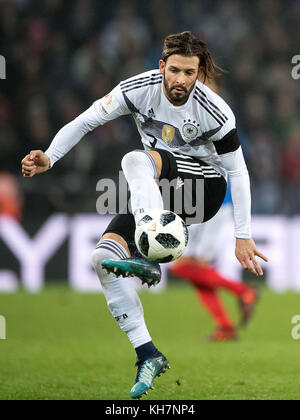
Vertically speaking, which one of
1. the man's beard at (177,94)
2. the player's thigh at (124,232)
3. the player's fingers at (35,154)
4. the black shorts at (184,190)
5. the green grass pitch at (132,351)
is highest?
the man's beard at (177,94)

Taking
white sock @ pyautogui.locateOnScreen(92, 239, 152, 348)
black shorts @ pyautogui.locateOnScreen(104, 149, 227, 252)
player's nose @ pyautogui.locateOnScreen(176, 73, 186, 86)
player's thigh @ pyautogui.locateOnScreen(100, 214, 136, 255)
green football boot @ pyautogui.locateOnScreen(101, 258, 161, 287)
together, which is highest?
player's nose @ pyautogui.locateOnScreen(176, 73, 186, 86)

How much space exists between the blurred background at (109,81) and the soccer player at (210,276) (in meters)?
2.85

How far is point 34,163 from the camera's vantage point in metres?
4.97

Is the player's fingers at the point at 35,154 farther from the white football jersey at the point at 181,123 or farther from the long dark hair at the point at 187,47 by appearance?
the long dark hair at the point at 187,47

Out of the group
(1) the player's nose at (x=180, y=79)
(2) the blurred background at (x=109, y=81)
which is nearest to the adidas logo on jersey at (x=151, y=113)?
(1) the player's nose at (x=180, y=79)

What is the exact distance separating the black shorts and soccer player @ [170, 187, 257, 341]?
270 cm

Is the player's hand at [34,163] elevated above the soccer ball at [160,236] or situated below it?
above

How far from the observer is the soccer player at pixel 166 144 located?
16.3 feet

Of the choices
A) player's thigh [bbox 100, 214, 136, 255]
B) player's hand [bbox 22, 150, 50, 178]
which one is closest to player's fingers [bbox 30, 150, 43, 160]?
player's hand [bbox 22, 150, 50, 178]

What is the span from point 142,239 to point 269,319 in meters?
4.87

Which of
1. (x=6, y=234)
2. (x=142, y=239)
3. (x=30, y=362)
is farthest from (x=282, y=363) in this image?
(x=6, y=234)

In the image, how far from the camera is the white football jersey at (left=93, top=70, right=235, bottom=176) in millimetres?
5047

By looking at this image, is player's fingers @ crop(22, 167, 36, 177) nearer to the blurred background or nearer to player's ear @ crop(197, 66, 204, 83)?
player's ear @ crop(197, 66, 204, 83)

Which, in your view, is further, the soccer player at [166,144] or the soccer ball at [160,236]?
the soccer player at [166,144]
